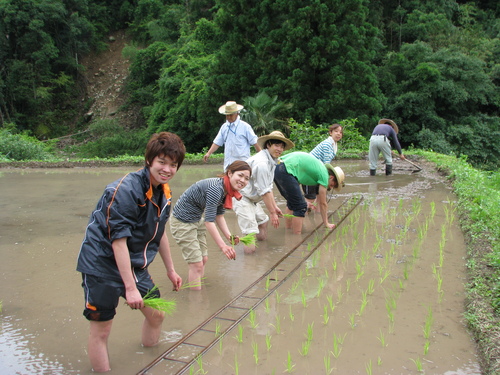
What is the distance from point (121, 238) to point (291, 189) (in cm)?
366

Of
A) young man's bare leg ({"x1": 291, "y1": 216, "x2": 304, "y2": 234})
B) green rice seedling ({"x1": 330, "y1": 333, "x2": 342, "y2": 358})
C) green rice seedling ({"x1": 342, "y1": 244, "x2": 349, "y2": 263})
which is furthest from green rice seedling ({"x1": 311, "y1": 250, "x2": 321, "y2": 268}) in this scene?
green rice seedling ({"x1": 330, "y1": 333, "x2": 342, "y2": 358})

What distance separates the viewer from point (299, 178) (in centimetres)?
623

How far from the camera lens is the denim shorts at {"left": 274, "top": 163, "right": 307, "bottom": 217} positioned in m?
6.16

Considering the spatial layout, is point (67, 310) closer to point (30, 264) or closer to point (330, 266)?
point (30, 264)

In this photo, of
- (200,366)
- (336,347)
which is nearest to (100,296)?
(200,366)

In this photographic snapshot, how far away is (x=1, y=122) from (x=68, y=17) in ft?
30.9

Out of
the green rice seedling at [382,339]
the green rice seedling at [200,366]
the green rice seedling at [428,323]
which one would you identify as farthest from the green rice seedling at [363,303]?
the green rice seedling at [200,366]

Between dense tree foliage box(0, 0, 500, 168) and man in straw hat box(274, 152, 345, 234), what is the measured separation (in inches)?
480

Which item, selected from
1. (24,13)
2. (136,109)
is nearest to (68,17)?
(24,13)

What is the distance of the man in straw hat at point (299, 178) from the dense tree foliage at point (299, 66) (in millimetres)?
12190

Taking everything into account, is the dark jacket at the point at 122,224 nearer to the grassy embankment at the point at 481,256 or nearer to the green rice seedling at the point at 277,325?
the green rice seedling at the point at 277,325

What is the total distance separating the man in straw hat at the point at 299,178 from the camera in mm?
6082

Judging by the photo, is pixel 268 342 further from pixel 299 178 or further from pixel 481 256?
pixel 299 178

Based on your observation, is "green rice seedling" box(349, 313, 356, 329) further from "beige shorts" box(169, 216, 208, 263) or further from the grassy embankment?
"beige shorts" box(169, 216, 208, 263)
